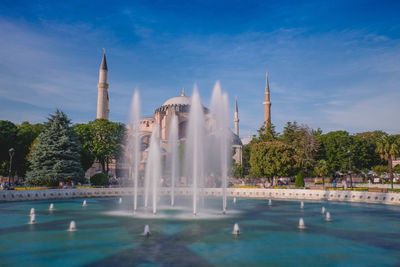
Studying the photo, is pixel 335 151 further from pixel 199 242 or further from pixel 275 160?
pixel 199 242

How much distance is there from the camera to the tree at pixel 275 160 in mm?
32344

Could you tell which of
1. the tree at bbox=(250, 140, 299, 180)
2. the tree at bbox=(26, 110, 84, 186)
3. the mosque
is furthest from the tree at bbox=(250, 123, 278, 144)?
the tree at bbox=(26, 110, 84, 186)

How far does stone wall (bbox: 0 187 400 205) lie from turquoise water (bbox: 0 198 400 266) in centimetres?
722

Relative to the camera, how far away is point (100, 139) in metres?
36.1

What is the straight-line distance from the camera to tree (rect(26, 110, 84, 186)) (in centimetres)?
2664

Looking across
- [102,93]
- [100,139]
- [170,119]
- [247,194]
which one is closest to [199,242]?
[247,194]

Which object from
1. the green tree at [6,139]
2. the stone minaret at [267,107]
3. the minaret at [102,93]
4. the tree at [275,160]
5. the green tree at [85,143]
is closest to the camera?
the tree at [275,160]

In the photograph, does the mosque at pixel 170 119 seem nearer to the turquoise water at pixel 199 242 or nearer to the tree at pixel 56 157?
the tree at pixel 56 157

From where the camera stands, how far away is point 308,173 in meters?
44.7

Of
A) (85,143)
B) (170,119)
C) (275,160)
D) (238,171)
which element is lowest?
(238,171)

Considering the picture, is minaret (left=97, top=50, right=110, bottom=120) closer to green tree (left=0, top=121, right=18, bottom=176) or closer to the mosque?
the mosque

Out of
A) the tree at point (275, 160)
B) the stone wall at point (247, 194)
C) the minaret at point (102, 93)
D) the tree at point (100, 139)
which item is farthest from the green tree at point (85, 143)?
the tree at point (275, 160)

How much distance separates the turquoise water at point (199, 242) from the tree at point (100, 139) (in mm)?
20282

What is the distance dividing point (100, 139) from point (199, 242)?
2844 centimetres
